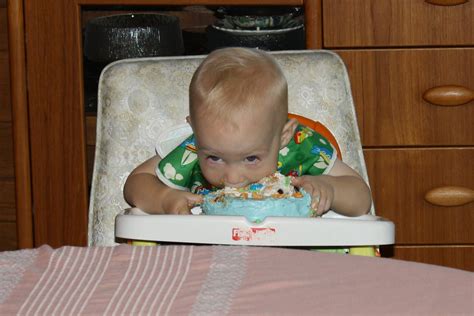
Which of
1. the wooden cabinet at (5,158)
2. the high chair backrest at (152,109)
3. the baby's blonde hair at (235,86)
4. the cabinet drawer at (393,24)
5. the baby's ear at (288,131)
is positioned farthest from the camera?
the wooden cabinet at (5,158)

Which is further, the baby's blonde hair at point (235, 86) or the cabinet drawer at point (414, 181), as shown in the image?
the cabinet drawer at point (414, 181)

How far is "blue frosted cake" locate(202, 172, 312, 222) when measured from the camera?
4.48ft

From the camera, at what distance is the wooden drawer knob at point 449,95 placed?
239 cm

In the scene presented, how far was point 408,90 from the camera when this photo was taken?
2.40m

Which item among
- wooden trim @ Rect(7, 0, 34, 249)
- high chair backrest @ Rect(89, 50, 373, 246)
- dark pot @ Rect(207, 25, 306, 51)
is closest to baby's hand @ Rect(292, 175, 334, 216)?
high chair backrest @ Rect(89, 50, 373, 246)

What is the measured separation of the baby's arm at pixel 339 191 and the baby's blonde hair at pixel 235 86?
0.11 m

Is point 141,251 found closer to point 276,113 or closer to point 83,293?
point 83,293

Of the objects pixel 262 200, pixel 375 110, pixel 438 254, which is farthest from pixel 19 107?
pixel 262 200

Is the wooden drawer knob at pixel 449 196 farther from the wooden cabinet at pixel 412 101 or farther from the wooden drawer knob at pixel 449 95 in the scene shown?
the wooden drawer knob at pixel 449 95

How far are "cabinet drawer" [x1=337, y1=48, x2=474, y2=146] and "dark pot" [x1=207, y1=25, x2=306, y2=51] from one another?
135 millimetres

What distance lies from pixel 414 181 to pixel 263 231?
1.20 meters

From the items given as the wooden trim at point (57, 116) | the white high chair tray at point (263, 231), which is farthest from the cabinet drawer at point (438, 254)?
the white high chair tray at point (263, 231)

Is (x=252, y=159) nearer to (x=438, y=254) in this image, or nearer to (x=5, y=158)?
(x=438, y=254)

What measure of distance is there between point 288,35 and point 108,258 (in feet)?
5.20
